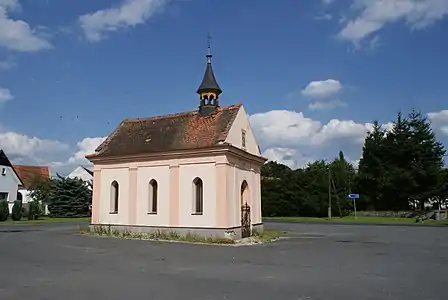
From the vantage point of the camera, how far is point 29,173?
76.0 meters

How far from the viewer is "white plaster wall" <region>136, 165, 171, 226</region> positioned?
26.6 metres

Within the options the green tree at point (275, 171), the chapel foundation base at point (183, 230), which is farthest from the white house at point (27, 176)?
the chapel foundation base at point (183, 230)

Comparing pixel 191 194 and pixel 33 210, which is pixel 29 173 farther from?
pixel 191 194

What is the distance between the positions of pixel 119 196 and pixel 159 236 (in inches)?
174

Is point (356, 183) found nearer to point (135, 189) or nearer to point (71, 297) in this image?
point (135, 189)

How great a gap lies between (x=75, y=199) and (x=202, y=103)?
34.3 m

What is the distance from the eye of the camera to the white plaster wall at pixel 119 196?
28156 mm

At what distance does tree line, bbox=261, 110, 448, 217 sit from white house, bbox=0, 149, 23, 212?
1357 inches

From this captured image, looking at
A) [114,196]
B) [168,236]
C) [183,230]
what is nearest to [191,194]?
[183,230]

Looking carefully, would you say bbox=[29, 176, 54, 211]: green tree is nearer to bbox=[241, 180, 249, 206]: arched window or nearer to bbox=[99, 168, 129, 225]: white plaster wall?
bbox=[99, 168, 129, 225]: white plaster wall

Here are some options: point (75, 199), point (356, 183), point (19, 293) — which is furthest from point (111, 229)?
point (356, 183)

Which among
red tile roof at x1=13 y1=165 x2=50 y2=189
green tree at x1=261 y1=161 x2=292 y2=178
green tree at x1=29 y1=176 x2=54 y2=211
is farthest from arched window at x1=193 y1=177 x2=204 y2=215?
red tile roof at x1=13 y1=165 x2=50 y2=189

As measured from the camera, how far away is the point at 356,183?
68250mm

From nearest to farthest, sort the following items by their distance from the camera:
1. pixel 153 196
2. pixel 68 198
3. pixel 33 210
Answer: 1. pixel 153 196
2. pixel 33 210
3. pixel 68 198
